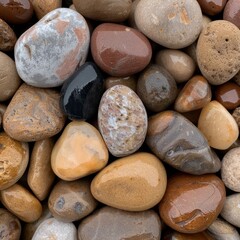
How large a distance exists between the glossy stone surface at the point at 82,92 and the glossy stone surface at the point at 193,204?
42 centimetres

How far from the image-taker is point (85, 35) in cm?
133

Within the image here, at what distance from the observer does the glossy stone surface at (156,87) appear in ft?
4.32

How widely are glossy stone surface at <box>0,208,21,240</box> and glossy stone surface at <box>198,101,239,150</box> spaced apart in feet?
2.52

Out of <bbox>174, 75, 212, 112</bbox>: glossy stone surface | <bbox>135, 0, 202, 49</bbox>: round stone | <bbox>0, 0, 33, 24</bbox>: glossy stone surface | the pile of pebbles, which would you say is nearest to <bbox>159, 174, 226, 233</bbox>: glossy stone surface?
the pile of pebbles

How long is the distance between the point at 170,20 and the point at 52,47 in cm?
42

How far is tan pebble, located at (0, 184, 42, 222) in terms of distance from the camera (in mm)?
1349

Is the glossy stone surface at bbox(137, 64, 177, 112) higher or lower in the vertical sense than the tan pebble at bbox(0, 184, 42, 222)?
higher

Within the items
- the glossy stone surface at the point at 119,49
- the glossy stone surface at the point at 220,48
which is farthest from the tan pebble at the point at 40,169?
the glossy stone surface at the point at 220,48

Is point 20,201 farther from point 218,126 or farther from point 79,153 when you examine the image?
point 218,126

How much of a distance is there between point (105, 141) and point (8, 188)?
0.39m

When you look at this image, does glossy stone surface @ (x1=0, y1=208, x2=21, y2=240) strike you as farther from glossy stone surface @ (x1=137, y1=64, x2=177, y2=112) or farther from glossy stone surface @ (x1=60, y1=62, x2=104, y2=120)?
glossy stone surface @ (x1=137, y1=64, x2=177, y2=112)

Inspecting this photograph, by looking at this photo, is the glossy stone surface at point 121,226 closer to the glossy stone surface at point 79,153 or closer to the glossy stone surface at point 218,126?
the glossy stone surface at point 79,153

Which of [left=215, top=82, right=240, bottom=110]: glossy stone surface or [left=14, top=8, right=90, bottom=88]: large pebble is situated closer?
[left=14, top=8, right=90, bottom=88]: large pebble

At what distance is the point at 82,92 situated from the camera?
4.26ft
